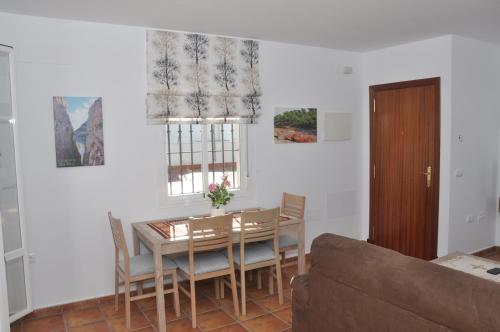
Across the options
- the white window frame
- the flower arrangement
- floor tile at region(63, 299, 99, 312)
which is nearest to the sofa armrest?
the flower arrangement

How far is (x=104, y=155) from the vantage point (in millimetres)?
3641

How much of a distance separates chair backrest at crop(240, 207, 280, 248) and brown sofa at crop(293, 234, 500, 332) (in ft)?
3.31

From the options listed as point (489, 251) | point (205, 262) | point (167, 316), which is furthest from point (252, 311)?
point (489, 251)

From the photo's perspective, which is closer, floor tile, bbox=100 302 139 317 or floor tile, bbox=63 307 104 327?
floor tile, bbox=63 307 104 327

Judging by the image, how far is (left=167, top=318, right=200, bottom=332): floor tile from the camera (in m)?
3.22

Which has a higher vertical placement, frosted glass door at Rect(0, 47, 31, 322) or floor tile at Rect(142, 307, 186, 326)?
frosted glass door at Rect(0, 47, 31, 322)

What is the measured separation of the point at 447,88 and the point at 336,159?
145cm

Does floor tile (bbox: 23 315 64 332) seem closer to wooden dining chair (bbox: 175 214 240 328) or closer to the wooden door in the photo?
wooden dining chair (bbox: 175 214 240 328)

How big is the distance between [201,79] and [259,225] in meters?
1.56

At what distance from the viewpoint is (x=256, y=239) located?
3.52 m

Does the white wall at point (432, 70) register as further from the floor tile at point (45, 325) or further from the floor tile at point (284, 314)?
the floor tile at point (45, 325)

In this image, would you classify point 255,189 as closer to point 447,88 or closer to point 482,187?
point 447,88

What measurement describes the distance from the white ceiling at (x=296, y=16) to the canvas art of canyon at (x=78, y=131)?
720mm

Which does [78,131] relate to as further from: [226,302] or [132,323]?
[226,302]
